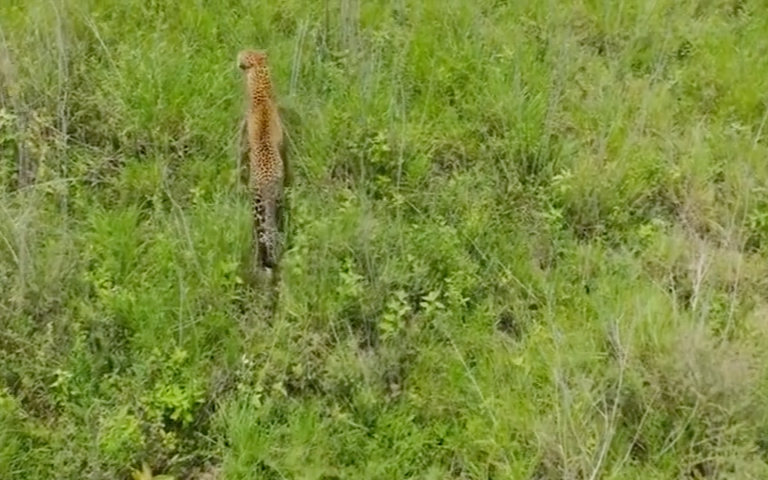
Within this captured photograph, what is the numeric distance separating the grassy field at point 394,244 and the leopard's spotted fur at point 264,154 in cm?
7

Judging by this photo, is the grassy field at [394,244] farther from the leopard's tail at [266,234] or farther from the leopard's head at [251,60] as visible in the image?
the leopard's head at [251,60]

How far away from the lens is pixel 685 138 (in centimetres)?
371

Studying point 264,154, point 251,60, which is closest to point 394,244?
point 264,154

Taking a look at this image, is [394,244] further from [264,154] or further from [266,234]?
[264,154]

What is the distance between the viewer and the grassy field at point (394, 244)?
2.80 metres

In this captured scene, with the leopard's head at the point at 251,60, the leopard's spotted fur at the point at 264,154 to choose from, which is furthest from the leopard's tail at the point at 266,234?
Result: the leopard's head at the point at 251,60

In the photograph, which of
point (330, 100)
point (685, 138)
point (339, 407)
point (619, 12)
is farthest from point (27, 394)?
point (619, 12)

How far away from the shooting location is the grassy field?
2797 mm

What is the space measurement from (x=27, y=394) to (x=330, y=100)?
1.52 metres

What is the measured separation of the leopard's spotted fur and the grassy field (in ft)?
0.22

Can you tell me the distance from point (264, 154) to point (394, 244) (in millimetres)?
528

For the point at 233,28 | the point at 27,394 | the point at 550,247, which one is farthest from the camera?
the point at 233,28

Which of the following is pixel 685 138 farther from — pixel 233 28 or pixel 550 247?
pixel 233 28

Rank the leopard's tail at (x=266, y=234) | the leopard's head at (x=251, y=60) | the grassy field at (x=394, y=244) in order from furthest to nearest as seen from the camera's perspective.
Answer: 1. the leopard's head at (x=251, y=60)
2. the leopard's tail at (x=266, y=234)
3. the grassy field at (x=394, y=244)
